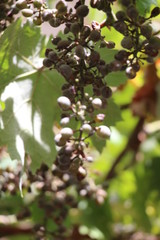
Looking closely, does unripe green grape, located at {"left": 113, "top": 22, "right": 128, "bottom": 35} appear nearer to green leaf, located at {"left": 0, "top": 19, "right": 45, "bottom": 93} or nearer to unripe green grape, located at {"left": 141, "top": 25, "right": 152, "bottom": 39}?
unripe green grape, located at {"left": 141, "top": 25, "right": 152, "bottom": 39}

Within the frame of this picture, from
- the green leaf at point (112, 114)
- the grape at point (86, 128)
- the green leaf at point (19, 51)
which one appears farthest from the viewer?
the green leaf at point (112, 114)

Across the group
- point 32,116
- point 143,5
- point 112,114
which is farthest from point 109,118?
point 143,5

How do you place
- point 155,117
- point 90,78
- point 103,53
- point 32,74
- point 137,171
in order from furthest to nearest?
point 137,171 → point 155,117 → point 32,74 → point 103,53 → point 90,78

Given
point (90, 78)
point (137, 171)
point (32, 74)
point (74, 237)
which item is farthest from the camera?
point (137, 171)

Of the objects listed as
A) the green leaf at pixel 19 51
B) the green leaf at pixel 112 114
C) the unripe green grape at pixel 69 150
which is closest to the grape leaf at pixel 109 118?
the green leaf at pixel 112 114

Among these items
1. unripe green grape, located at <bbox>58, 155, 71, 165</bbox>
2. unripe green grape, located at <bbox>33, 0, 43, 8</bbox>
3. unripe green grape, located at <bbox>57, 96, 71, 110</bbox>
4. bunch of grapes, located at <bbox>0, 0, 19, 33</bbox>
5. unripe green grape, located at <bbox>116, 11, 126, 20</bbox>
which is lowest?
unripe green grape, located at <bbox>58, 155, 71, 165</bbox>

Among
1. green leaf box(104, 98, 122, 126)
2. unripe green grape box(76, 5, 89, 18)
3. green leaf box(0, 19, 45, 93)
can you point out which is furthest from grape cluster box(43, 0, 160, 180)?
green leaf box(104, 98, 122, 126)

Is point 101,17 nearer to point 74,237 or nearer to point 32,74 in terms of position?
point 32,74

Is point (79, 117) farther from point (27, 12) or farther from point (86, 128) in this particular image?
point (27, 12)

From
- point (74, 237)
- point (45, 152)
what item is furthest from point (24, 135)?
point (74, 237)

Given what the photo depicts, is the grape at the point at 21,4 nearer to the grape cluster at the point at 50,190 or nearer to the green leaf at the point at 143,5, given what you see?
the green leaf at the point at 143,5

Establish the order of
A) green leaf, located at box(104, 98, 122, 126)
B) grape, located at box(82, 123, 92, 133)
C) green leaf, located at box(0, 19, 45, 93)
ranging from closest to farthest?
grape, located at box(82, 123, 92, 133), green leaf, located at box(0, 19, 45, 93), green leaf, located at box(104, 98, 122, 126)
